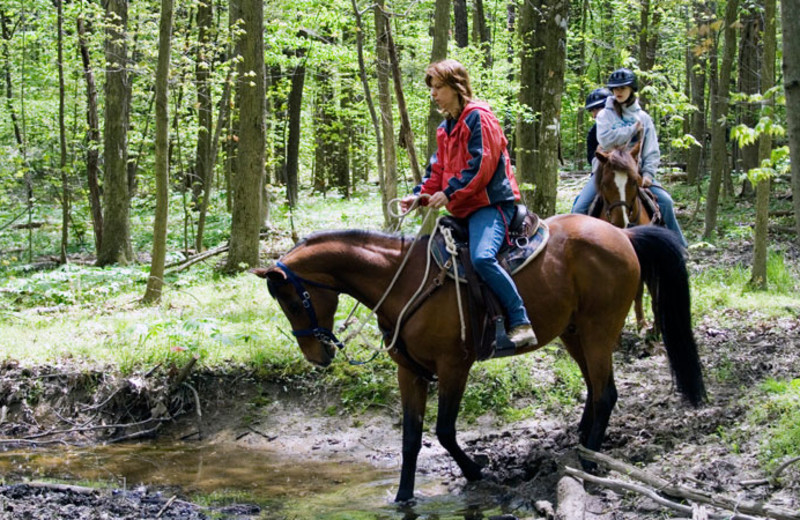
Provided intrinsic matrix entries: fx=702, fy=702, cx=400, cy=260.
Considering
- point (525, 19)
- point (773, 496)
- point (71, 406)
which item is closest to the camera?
point (773, 496)

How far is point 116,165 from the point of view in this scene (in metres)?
14.9

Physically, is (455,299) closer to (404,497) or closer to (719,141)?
(404,497)

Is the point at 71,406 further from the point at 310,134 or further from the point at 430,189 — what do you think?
the point at 310,134

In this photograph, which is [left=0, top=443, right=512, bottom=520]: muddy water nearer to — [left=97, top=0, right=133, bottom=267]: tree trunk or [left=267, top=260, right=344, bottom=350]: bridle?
[left=267, top=260, right=344, bottom=350]: bridle

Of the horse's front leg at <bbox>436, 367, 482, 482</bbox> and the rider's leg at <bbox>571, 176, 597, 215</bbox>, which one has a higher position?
the rider's leg at <bbox>571, 176, 597, 215</bbox>

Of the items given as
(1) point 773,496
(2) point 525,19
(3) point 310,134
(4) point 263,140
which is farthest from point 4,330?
(3) point 310,134

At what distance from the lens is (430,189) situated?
589 centimetres

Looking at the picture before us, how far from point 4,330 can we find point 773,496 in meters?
8.96

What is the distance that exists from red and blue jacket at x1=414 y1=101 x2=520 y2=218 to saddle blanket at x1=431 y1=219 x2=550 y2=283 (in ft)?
1.03

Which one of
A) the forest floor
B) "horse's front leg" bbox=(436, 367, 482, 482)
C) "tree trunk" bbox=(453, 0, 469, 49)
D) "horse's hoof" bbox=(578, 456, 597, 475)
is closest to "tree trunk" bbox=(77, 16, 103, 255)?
the forest floor

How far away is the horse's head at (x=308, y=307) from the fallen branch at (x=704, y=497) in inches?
86.6

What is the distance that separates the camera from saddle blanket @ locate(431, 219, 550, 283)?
17.9 feet

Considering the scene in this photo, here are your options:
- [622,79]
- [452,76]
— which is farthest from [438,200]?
[622,79]

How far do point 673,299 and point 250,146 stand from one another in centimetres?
824
